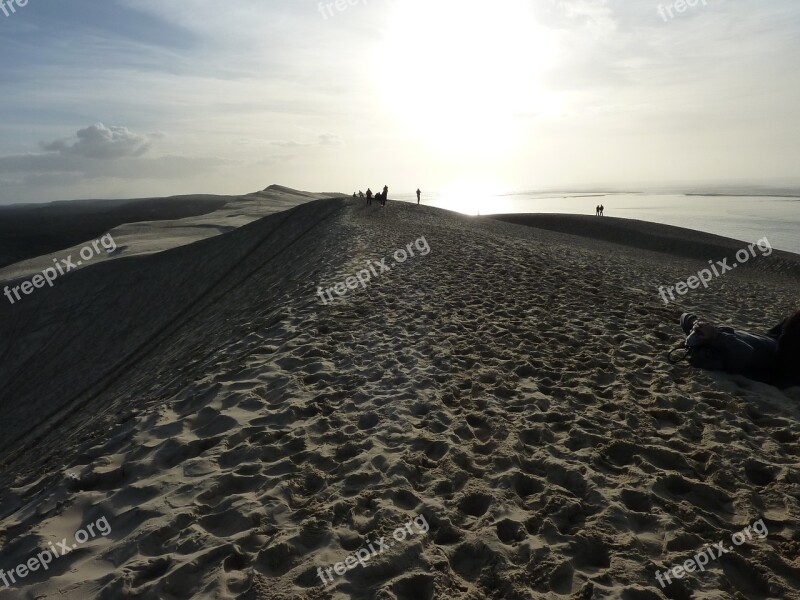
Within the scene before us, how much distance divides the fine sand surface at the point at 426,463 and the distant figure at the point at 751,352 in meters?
0.27

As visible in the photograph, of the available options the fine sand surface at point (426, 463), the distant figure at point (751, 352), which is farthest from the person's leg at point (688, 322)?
the fine sand surface at point (426, 463)

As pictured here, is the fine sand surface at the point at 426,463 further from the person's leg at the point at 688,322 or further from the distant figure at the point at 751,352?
the person's leg at the point at 688,322

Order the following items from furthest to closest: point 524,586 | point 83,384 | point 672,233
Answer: point 672,233 < point 83,384 < point 524,586

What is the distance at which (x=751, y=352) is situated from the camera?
7.10 metres

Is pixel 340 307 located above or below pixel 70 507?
above

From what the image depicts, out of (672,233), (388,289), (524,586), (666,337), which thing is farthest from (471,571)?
(672,233)

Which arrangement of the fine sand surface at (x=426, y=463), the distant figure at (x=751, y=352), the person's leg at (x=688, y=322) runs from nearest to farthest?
the fine sand surface at (x=426, y=463)
the distant figure at (x=751, y=352)
the person's leg at (x=688, y=322)

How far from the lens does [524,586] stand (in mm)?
3555

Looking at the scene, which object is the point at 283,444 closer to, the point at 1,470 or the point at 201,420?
the point at 201,420

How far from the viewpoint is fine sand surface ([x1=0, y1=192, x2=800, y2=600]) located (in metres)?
3.74

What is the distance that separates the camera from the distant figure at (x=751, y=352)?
676 cm

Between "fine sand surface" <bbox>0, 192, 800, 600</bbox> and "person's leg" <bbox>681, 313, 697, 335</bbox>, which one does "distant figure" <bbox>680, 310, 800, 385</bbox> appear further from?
"person's leg" <bbox>681, 313, 697, 335</bbox>

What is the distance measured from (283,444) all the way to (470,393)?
2540 millimetres

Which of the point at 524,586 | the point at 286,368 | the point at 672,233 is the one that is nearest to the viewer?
the point at 524,586
